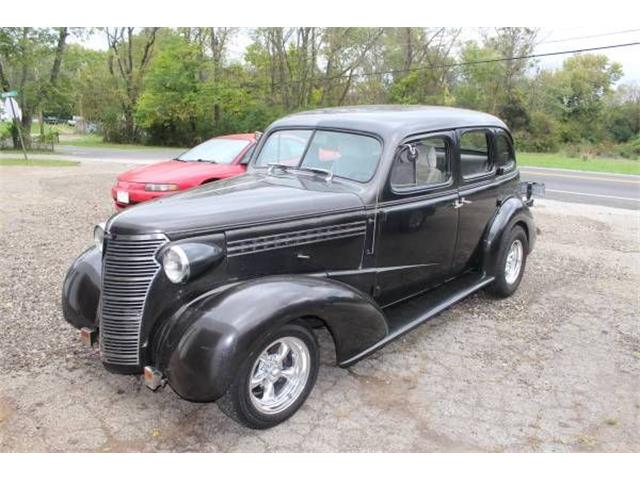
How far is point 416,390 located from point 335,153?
1857mm

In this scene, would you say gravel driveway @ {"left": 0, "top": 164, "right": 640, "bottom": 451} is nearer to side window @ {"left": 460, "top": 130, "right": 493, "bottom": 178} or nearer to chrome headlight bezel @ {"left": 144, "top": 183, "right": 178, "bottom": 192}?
side window @ {"left": 460, "top": 130, "right": 493, "bottom": 178}

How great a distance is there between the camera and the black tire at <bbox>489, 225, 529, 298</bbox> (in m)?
5.04

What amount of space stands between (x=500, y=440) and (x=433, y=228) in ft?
5.89

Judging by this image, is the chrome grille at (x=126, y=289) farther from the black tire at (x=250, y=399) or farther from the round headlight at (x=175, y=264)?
the black tire at (x=250, y=399)

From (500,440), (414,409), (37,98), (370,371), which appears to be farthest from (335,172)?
(37,98)

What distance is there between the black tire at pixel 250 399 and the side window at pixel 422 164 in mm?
1400

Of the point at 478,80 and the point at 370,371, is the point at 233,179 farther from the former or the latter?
the point at 478,80

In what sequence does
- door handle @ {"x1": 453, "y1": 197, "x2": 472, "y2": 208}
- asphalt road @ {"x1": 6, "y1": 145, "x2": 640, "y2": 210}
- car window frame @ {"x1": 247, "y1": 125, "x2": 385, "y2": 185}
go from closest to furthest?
car window frame @ {"x1": 247, "y1": 125, "x2": 385, "y2": 185} → door handle @ {"x1": 453, "y1": 197, "x2": 472, "y2": 208} → asphalt road @ {"x1": 6, "y1": 145, "x2": 640, "y2": 210}

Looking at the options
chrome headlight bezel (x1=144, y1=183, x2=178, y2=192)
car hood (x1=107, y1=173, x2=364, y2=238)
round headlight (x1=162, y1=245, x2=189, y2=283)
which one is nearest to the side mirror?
car hood (x1=107, y1=173, x2=364, y2=238)

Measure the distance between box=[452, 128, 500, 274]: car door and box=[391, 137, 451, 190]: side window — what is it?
20 centimetres

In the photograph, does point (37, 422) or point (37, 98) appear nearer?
point (37, 422)

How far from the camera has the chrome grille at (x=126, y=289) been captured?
293 cm

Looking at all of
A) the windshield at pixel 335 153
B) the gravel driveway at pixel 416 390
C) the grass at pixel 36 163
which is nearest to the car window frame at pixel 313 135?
the windshield at pixel 335 153

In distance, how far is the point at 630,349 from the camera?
429 centimetres
